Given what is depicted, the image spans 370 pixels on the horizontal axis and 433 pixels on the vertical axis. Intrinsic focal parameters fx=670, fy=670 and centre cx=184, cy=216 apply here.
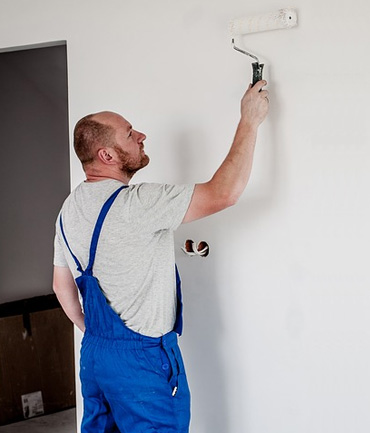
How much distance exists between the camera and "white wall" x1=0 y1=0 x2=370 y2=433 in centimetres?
210

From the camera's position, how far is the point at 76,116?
103 inches

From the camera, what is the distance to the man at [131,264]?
1974 mm

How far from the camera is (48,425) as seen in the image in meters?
3.56

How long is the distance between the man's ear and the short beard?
2 cm

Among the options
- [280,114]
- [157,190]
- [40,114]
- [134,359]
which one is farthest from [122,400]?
[40,114]

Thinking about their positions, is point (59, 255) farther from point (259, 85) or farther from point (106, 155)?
point (259, 85)

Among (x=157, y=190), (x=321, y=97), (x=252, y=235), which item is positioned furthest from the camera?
(x=252, y=235)

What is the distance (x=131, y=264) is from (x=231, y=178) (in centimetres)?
39

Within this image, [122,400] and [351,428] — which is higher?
[122,400]

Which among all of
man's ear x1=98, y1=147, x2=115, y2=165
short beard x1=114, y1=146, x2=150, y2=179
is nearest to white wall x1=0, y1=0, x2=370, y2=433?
short beard x1=114, y1=146, x2=150, y2=179

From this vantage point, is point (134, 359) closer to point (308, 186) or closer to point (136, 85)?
point (308, 186)

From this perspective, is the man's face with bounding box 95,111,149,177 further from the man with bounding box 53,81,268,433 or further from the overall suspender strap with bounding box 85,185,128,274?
the overall suspender strap with bounding box 85,185,128,274

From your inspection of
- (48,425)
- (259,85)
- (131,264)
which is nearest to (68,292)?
(131,264)

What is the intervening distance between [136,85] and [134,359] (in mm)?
1027
